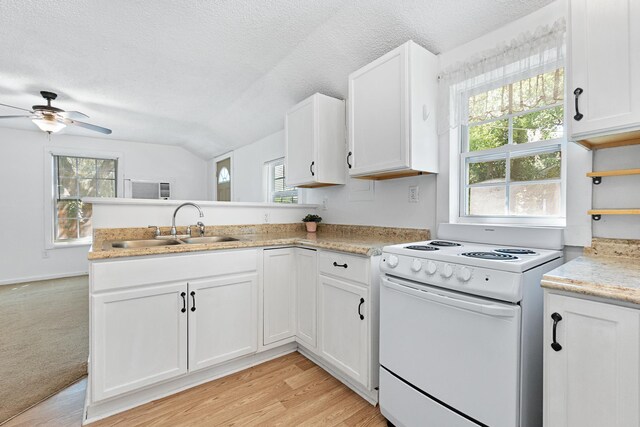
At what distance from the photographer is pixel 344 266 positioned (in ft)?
6.14

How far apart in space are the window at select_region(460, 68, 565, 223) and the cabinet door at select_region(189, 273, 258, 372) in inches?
65.0

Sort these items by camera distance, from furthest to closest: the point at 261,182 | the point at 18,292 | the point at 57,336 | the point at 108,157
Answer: the point at 108,157, the point at 261,182, the point at 18,292, the point at 57,336

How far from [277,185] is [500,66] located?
3.11 m

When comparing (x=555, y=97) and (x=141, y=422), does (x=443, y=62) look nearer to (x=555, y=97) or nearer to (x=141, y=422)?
(x=555, y=97)

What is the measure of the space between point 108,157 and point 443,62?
18.3ft

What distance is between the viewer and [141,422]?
1.59 metres

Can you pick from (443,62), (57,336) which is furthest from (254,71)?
(57,336)

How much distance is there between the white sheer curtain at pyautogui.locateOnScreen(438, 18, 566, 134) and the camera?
59.2 inches

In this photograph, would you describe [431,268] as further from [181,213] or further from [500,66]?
[181,213]

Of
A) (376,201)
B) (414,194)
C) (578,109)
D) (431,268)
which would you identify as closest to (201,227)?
(376,201)

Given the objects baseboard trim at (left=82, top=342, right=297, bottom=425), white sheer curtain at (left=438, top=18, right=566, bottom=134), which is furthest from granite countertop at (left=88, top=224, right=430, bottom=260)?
white sheer curtain at (left=438, top=18, right=566, bottom=134)

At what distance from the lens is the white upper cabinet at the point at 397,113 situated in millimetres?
1854

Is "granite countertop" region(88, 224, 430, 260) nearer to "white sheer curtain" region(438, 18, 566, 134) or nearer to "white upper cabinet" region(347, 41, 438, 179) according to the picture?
"white upper cabinet" region(347, 41, 438, 179)

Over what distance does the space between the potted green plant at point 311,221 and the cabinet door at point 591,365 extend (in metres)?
2.17
